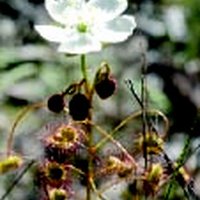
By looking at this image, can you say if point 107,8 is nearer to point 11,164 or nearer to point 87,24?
point 87,24

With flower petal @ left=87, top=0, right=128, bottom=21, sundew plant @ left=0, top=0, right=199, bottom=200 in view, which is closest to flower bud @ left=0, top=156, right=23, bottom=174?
sundew plant @ left=0, top=0, right=199, bottom=200

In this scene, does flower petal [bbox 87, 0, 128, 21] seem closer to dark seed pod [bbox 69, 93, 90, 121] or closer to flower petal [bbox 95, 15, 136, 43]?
flower petal [bbox 95, 15, 136, 43]

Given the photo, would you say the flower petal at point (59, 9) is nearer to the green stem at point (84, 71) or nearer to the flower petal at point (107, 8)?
the flower petal at point (107, 8)

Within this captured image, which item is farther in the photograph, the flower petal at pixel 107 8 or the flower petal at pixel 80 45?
the flower petal at pixel 107 8

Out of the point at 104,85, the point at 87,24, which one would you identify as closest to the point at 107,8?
the point at 87,24

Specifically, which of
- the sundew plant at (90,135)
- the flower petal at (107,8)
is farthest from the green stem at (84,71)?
the flower petal at (107,8)

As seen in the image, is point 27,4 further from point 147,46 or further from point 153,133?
point 153,133

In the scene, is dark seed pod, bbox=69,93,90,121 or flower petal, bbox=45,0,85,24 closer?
dark seed pod, bbox=69,93,90,121
